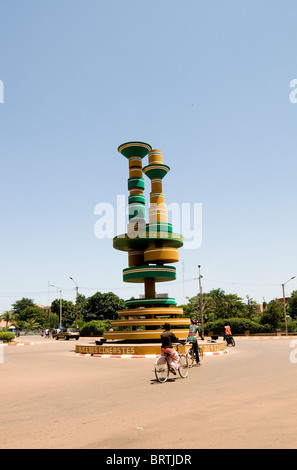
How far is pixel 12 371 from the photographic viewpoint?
51.1 ft

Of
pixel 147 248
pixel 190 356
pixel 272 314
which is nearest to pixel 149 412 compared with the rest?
pixel 190 356

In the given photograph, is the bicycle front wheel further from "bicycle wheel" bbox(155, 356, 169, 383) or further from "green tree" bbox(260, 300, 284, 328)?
"green tree" bbox(260, 300, 284, 328)

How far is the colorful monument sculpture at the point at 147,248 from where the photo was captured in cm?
2634

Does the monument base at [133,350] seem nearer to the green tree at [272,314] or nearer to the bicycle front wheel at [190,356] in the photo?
the bicycle front wheel at [190,356]

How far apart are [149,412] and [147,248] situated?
22951 mm

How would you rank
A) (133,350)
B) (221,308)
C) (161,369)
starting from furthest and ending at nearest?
(221,308) → (133,350) → (161,369)

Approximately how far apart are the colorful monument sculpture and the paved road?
13.1 meters

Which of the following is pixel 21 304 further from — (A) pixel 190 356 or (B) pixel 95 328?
(A) pixel 190 356

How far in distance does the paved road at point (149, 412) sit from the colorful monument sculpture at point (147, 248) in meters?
13.1

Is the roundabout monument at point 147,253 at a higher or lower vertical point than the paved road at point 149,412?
higher

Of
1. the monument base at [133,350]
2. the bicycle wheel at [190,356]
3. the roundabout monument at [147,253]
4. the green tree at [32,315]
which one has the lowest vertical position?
the green tree at [32,315]

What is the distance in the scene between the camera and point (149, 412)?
7520mm

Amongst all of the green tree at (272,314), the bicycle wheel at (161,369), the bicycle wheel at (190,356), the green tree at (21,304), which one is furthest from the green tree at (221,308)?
the green tree at (21,304)
